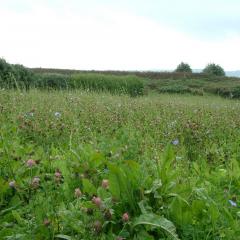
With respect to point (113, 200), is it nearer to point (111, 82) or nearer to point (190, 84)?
point (111, 82)

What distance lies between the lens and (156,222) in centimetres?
204

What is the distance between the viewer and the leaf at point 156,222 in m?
2.02

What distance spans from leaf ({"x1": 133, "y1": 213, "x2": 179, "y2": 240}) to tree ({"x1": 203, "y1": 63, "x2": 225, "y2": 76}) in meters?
39.1

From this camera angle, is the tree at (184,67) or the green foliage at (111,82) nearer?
the green foliage at (111,82)

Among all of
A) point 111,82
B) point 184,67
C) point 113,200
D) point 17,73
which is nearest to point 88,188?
point 113,200

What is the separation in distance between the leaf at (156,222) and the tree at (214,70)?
39090mm

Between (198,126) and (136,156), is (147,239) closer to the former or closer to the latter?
(136,156)

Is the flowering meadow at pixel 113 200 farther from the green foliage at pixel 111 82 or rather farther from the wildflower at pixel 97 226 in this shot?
the green foliage at pixel 111 82

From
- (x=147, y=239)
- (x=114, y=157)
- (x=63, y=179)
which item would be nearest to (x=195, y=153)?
(x=114, y=157)

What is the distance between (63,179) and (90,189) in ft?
1.36

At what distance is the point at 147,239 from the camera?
6.60 feet

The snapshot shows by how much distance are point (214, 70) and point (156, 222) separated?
40.4 meters

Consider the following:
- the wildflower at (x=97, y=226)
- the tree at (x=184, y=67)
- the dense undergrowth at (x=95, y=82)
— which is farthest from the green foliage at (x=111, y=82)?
the tree at (x=184, y=67)

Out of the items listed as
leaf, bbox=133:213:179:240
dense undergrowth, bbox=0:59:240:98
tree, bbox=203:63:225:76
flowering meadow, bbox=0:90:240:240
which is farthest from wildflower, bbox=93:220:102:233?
tree, bbox=203:63:225:76
